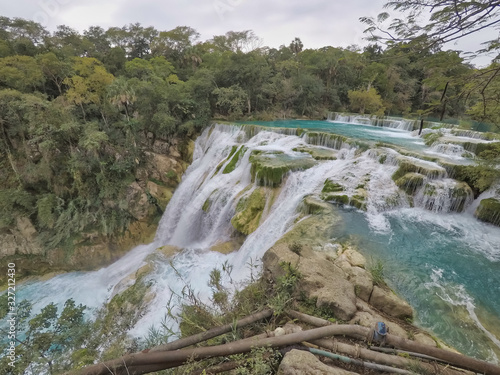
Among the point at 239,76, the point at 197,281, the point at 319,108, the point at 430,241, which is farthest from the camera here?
the point at 319,108

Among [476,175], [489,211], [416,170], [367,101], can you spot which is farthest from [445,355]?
[367,101]

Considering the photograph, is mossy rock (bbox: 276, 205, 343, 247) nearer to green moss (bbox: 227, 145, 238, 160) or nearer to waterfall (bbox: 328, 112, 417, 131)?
green moss (bbox: 227, 145, 238, 160)

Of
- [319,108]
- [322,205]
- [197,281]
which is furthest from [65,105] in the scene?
[319,108]

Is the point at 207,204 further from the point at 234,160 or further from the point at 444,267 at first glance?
the point at 444,267

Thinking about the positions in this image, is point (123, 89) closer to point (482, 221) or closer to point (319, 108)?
point (482, 221)

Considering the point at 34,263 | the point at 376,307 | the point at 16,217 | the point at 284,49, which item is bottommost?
the point at 34,263

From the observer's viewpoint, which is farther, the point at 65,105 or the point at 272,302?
the point at 65,105

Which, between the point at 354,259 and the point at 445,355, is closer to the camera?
the point at 445,355
